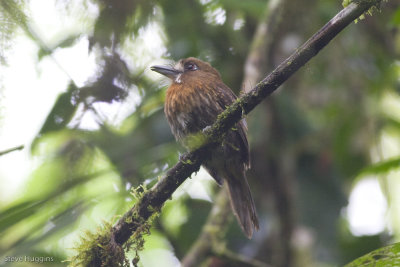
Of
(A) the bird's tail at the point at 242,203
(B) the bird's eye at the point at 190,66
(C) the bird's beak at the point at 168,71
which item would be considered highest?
(B) the bird's eye at the point at 190,66


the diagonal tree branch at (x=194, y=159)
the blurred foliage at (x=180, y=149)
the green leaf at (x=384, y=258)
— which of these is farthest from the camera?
the blurred foliage at (x=180, y=149)

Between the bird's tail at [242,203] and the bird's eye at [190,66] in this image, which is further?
the bird's eye at [190,66]

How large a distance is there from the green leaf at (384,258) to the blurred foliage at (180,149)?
0.03 m

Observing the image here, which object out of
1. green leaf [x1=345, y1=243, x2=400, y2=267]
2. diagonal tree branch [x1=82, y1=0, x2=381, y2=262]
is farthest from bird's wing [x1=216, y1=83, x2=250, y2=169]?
green leaf [x1=345, y1=243, x2=400, y2=267]

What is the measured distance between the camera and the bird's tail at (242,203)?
3.14 meters

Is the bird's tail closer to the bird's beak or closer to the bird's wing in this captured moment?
the bird's wing

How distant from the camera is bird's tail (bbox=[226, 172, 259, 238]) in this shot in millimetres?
3145

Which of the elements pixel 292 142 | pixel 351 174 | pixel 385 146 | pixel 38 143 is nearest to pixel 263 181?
pixel 292 142

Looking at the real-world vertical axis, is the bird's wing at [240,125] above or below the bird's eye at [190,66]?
below

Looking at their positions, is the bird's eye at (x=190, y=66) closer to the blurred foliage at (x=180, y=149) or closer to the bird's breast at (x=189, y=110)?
the blurred foliage at (x=180, y=149)

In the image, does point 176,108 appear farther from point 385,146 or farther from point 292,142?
point 385,146

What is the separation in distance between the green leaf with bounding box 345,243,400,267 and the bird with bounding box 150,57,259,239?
4.19 feet

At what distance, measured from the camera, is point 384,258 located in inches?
65.6

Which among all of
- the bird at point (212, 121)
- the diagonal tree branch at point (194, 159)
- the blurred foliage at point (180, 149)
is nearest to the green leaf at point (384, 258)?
the blurred foliage at point (180, 149)
